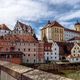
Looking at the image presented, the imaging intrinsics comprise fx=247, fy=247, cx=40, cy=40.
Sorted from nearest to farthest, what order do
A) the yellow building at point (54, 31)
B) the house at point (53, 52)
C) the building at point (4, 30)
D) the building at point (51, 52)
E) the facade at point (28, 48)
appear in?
the facade at point (28, 48) → the building at point (51, 52) → the house at point (53, 52) → the building at point (4, 30) → the yellow building at point (54, 31)

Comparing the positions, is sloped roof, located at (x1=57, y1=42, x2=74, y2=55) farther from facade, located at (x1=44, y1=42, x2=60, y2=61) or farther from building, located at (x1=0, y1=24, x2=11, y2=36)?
building, located at (x1=0, y1=24, x2=11, y2=36)

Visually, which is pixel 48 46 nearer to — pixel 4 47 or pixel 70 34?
pixel 4 47

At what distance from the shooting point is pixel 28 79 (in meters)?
3.43

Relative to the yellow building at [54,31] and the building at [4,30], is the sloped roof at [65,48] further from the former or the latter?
the yellow building at [54,31]

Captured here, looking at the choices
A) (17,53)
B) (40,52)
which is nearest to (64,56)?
(40,52)

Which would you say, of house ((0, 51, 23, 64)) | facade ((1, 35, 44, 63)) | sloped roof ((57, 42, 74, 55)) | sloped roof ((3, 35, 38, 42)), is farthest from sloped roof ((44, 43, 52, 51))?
house ((0, 51, 23, 64))

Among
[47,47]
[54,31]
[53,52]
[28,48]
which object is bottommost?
[53,52]

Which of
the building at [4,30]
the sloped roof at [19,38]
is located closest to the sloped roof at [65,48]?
the sloped roof at [19,38]

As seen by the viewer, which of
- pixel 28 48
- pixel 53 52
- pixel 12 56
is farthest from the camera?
pixel 53 52

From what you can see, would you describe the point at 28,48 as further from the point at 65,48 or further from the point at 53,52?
the point at 65,48

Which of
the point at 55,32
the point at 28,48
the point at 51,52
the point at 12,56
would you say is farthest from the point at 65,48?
the point at 55,32

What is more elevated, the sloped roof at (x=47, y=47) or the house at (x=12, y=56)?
the sloped roof at (x=47, y=47)

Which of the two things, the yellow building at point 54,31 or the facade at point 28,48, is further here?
the yellow building at point 54,31

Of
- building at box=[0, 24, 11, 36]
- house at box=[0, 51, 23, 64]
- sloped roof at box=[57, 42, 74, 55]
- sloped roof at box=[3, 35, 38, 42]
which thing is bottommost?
house at box=[0, 51, 23, 64]
